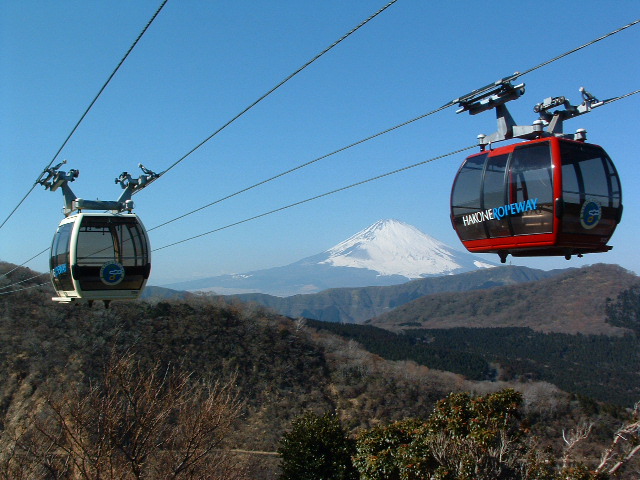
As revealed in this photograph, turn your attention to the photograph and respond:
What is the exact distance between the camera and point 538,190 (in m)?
8.79

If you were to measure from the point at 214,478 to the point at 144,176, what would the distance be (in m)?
8.27

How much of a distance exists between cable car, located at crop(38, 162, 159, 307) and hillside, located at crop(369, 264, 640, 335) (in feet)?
410

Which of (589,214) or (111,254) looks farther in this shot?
(111,254)

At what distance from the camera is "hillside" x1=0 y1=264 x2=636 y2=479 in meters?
36.1

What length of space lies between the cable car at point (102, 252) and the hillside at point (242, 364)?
19.8 metres

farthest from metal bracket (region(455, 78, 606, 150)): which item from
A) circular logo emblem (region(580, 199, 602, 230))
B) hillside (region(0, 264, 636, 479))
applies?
hillside (region(0, 264, 636, 479))

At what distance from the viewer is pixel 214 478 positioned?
15945 mm

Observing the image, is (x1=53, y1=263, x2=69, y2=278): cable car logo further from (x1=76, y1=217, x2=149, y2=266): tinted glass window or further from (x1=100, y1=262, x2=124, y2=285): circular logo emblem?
(x1=100, y1=262, x2=124, y2=285): circular logo emblem

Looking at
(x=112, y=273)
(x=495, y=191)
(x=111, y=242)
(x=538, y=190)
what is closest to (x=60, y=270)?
(x=112, y=273)

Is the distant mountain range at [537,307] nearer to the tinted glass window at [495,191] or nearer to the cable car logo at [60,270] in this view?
the cable car logo at [60,270]

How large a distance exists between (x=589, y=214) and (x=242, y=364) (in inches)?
1458

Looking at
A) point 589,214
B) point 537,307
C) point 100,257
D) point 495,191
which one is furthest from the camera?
point 537,307

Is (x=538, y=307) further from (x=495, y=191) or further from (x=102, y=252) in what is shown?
(x=495, y=191)

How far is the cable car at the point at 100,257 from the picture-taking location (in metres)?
13.5
